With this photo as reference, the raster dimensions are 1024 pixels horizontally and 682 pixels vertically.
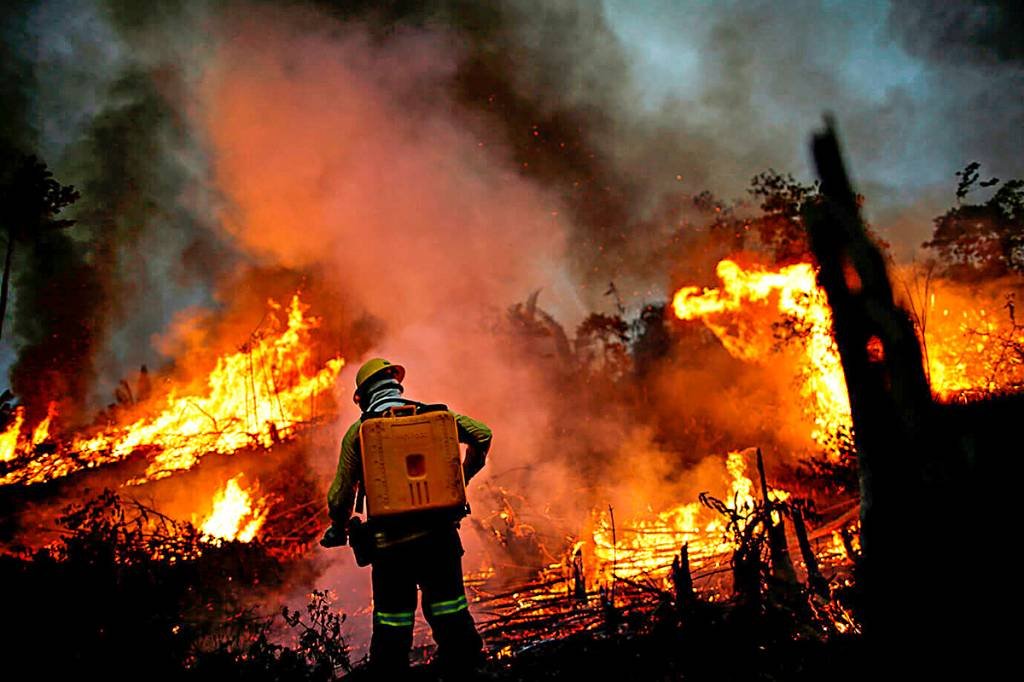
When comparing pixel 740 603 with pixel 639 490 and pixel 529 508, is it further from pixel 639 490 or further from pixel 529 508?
pixel 639 490

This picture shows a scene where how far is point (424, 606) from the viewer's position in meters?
3.18

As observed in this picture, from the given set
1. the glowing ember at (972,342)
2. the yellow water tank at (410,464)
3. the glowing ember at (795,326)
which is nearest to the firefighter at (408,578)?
the yellow water tank at (410,464)

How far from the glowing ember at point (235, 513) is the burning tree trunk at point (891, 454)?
32.4ft

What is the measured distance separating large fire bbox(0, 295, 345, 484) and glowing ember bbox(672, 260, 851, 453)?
1357 cm

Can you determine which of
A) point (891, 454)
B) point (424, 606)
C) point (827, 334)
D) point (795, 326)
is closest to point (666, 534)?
point (424, 606)

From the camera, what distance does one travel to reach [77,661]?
12.1 feet

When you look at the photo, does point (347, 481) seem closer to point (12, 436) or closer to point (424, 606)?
point (424, 606)

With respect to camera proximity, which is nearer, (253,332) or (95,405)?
(253,332)

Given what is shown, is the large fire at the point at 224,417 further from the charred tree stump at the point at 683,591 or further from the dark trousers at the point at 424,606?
the charred tree stump at the point at 683,591

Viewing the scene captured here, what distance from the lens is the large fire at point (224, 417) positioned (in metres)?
10.6

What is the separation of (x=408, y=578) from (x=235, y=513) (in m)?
8.80

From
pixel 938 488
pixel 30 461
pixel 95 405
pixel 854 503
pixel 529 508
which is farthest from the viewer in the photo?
pixel 95 405

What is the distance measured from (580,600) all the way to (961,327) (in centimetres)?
1227

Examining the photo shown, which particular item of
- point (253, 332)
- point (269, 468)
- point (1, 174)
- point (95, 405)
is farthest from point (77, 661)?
point (95, 405)
